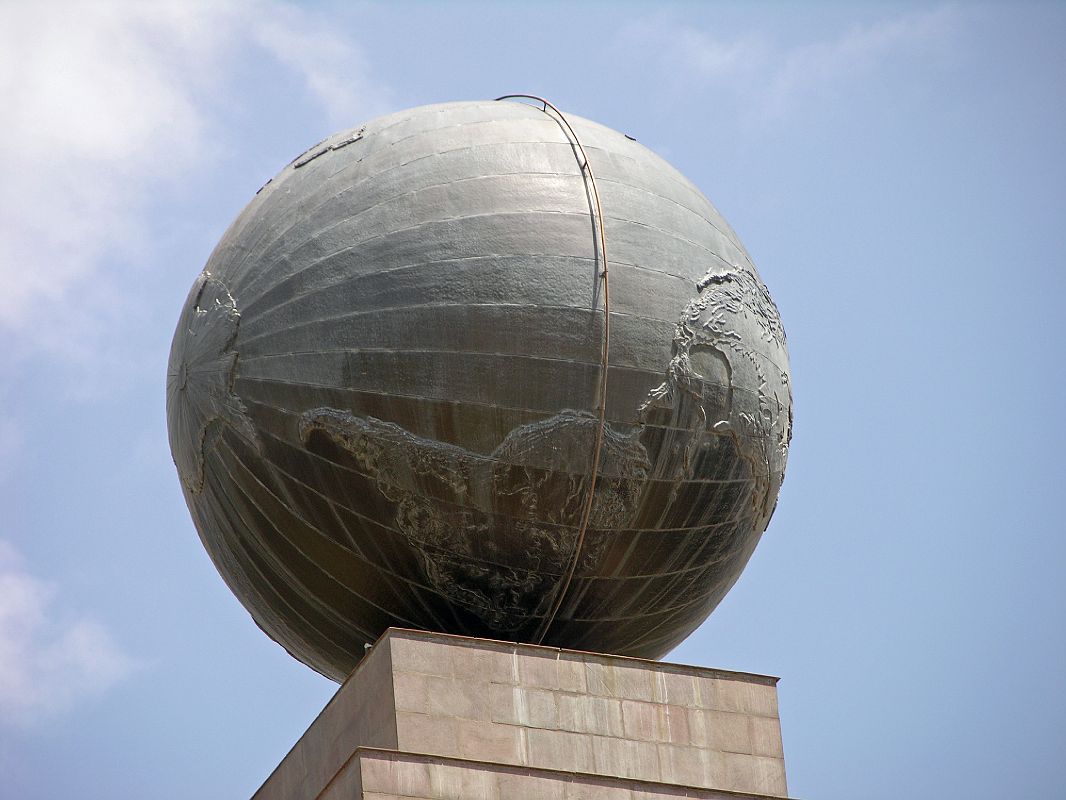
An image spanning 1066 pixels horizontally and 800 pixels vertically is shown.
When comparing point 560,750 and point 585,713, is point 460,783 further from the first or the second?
point 585,713

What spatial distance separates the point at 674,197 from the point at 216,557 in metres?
6.58

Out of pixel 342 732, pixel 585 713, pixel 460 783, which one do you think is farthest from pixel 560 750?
pixel 342 732

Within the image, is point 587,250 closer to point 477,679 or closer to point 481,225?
point 481,225

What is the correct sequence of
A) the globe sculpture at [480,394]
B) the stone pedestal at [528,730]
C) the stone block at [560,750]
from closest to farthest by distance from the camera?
the stone pedestal at [528,730]
the stone block at [560,750]
the globe sculpture at [480,394]

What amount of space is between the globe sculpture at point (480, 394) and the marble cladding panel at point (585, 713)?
34.4 inches

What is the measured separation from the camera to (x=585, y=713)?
20.0 meters

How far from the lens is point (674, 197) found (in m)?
21.7

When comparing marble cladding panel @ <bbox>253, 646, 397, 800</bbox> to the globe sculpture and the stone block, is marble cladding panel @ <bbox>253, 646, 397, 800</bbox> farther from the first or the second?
the stone block

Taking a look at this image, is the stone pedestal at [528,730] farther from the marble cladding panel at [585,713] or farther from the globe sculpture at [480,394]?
the globe sculpture at [480,394]

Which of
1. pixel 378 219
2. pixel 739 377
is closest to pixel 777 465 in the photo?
pixel 739 377

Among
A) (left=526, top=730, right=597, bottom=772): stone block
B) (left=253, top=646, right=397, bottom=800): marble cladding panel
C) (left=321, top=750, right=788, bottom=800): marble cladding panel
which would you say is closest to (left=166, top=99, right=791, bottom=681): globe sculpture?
(left=253, top=646, right=397, bottom=800): marble cladding panel

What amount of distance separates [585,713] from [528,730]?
0.67m

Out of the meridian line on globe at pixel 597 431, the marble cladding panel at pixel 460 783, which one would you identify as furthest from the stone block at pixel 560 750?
the meridian line on globe at pixel 597 431

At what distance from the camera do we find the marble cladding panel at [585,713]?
1941 centimetres
